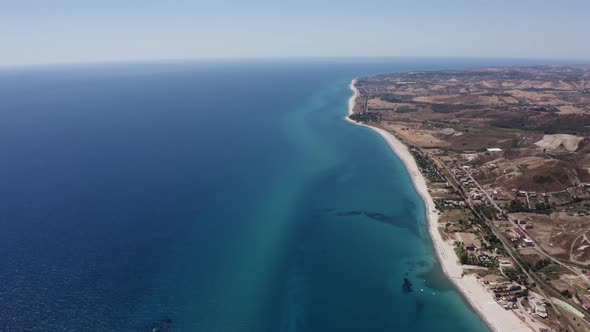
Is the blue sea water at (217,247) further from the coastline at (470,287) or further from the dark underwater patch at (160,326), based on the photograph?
the coastline at (470,287)

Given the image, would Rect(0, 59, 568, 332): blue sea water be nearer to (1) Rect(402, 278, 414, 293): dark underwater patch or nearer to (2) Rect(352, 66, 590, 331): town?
(1) Rect(402, 278, 414, 293): dark underwater patch

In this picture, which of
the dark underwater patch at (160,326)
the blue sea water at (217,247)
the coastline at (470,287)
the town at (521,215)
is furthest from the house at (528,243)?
the dark underwater patch at (160,326)

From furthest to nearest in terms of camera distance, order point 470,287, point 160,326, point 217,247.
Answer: point 217,247 < point 470,287 < point 160,326

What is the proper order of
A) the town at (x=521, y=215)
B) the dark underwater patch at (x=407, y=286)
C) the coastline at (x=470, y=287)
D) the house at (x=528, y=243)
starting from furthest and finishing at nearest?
the house at (x=528, y=243), the dark underwater patch at (x=407, y=286), the town at (x=521, y=215), the coastline at (x=470, y=287)

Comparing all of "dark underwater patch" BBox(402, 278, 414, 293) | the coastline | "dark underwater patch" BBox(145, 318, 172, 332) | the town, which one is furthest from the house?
"dark underwater patch" BBox(145, 318, 172, 332)

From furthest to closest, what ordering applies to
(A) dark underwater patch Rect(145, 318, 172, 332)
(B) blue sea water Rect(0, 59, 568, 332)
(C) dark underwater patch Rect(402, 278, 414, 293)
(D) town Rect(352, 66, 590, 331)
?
(C) dark underwater patch Rect(402, 278, 414, 293) → (D) town Rect(352, 66, 590, 331) → (B) blue sea water Rect(0, 59, 568, 332) → (A) dark underwater patch Rect(145, 318, 172, 332)

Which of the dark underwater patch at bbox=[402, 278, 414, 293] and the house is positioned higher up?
the house

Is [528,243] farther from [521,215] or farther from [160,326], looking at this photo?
[160,326]

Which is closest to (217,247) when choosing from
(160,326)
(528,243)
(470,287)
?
(160,326)

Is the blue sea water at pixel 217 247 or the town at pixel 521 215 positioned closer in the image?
the blue sea water at pixel 217 247

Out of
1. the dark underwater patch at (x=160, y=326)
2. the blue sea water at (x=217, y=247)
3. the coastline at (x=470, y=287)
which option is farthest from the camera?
the blue sea water at (x=217, y=247)

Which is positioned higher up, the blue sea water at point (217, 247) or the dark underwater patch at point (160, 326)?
the blue sea water at point (217, 247)

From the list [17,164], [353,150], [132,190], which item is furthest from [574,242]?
[17,164]
